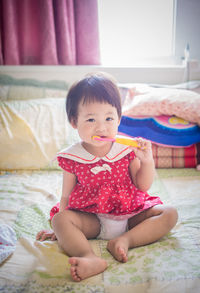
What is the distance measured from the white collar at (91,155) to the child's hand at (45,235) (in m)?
0.25

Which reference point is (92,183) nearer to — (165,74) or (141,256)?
(141,256)

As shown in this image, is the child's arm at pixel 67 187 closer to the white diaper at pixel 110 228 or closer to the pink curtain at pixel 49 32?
the white diaper at pixel 110 228

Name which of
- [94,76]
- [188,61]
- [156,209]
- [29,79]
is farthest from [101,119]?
[188,61]

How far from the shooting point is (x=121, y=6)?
214 cm

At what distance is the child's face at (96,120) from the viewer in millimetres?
903


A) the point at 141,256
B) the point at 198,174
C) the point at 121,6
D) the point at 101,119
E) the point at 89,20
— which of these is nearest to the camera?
the point at 141,256

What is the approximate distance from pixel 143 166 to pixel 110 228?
22cm

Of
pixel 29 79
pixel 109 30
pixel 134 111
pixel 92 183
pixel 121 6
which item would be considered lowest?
pixel 92 183

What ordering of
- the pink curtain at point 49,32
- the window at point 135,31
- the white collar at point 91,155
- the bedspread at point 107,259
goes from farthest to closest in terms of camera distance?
the window at point 135,31 < the pink curtain at point 49,32 < the white collar at point 91,155 < the bedspread at point 107,259

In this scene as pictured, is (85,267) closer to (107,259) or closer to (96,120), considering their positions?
(107,259)

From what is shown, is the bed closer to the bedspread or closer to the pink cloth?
the bedspread

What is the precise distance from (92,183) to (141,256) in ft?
0.92

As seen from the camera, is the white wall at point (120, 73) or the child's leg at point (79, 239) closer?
the child's leg at point (79, 239)

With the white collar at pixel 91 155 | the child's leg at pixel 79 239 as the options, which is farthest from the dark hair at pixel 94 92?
the child's leg at pixel 79 239
